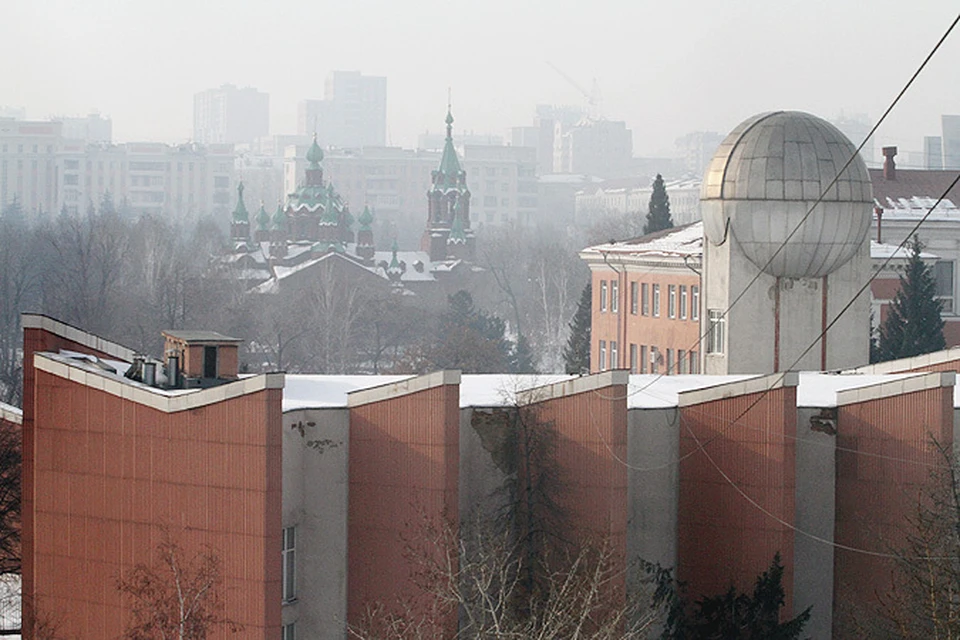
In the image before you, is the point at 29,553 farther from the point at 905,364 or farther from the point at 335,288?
the point at 335,288

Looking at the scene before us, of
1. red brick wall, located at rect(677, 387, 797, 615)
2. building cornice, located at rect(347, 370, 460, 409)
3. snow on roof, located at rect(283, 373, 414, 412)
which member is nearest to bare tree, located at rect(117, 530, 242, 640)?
snow on roof, located at rect(283, 373, 414, 412)

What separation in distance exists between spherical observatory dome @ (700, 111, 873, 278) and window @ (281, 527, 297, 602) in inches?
439

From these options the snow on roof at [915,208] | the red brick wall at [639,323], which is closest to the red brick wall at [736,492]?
the red brick wall at [639,323]

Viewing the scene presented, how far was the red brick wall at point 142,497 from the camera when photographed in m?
19.6

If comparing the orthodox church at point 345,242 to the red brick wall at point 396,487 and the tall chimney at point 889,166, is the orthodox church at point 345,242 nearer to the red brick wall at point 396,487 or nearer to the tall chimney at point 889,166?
the tall chimney at point 889,166

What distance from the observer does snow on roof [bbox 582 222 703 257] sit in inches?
1820

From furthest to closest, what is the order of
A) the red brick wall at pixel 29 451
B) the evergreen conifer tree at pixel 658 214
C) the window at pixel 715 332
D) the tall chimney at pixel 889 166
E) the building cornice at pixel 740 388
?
the evergreen conifer tree at pixel 658 214 → the tall chimney at pixel 889 166 → the window at pixel 715 332 → the building cornice at pixel 740 388 → the red brick wall at pixel 29 451

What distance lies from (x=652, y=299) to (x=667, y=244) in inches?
62.0

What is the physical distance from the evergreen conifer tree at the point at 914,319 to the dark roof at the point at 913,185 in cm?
946

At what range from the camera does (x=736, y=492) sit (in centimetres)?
2206

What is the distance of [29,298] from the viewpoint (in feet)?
300

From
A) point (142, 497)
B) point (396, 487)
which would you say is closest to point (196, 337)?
point (142, 497)

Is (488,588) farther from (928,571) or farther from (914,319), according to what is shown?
(914,319)

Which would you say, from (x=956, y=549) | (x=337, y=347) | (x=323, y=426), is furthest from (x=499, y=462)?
(x=337, y=347)
